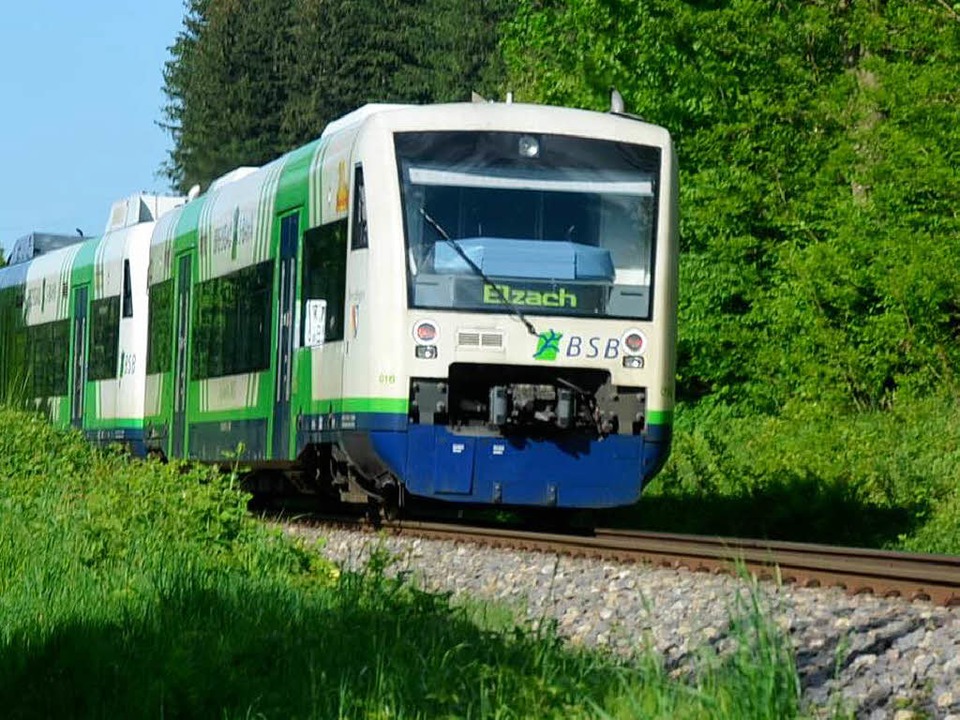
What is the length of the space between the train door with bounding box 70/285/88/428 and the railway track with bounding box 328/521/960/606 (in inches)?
452

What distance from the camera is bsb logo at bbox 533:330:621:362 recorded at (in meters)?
14.6

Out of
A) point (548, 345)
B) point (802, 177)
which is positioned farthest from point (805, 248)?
point (548, 345)

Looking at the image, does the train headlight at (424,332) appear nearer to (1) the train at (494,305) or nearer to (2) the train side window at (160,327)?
(1) the train at (494,305)

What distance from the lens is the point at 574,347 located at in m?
14.6

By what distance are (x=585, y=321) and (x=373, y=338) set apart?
59.1 inches

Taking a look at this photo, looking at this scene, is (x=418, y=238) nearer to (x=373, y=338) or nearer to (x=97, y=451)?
(x=373, y=338)

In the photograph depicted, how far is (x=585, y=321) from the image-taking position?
1467 cm

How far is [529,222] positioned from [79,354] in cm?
1351

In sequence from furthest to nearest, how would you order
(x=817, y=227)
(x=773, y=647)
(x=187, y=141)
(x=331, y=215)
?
1. (x=187, y=141)
2. (x=817, y=227)
3. (x=331, y=215)
4. (x=773, y=647)

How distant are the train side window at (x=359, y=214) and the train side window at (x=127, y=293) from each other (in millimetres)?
9789

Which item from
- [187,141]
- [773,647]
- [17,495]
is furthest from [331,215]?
[187,141]

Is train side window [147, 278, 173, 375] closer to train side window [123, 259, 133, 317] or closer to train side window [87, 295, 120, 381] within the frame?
train side window [123, 259, 133, 317]

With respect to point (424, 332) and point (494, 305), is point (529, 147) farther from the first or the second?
point (424, 332)

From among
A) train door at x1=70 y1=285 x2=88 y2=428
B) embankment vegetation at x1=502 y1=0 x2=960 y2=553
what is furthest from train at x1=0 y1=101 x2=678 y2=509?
train door at x1=70 y1=285 x2=88 y2=428
